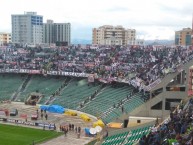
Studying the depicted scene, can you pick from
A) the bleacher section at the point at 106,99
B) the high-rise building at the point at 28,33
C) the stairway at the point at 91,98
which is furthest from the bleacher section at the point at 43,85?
the high-rise building at the point at 28,33

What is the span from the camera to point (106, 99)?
52.3 metres

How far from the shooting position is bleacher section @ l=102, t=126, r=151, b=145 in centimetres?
3227

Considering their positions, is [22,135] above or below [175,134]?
below

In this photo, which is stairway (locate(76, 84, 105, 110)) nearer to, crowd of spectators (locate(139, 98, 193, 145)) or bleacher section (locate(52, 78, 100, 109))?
bleacher section (locate(52, 78, 100, 109))

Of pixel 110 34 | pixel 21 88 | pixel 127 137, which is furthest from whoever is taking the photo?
pixel 110 34

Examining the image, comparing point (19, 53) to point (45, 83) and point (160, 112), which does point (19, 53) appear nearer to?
point (45, 83)

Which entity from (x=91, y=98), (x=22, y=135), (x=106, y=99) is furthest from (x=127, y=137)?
(x=91, y=98)

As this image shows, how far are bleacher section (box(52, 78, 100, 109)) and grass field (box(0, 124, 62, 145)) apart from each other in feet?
38.2

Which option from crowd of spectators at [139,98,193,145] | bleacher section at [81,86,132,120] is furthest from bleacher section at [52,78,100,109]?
crowd of spectators at [139,98,193,145]

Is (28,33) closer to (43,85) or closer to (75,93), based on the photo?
(43,85)

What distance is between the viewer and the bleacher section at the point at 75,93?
2181 inches

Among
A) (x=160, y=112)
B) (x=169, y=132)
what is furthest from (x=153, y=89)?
(x=169, y=132)

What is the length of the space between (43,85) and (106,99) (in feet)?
47.6

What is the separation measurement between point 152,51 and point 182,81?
45.2 feet
